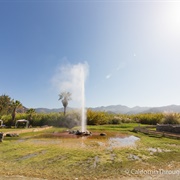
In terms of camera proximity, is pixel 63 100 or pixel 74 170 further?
pixel 63 100

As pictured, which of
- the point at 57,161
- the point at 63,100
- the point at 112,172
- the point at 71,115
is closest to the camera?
the point at 112,172

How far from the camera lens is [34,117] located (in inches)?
1526

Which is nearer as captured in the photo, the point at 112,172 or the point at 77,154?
the point at 112,172

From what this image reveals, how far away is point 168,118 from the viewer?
89.0 ft

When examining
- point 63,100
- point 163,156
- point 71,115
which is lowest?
point 163,156

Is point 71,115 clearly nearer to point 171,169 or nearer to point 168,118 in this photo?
point 168,118

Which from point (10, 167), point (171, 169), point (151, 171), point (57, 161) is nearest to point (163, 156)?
point (171, 169)

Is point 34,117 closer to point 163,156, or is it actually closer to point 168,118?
point 168,118

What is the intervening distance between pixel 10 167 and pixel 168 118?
1028 inches

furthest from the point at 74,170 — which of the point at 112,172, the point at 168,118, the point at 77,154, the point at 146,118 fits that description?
the point at 146,118

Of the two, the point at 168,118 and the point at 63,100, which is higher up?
the point at 63,100

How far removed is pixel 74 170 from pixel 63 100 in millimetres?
44981

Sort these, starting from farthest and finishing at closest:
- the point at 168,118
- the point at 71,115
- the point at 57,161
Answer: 1. the point at 71,115
2. the point at 168,118
3. the point at 57,161

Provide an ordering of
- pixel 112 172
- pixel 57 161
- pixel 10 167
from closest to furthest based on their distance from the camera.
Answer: pixel 112 172, pixel 10 167, pixel 57 161
